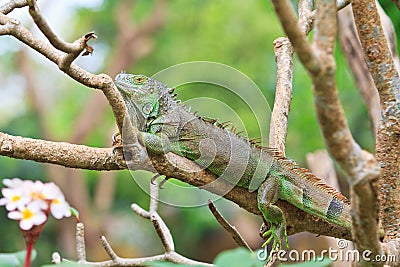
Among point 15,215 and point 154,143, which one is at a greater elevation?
point 154,143

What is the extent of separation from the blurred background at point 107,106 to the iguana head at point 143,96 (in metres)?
3.77

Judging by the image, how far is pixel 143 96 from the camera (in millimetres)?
Answer: 1752

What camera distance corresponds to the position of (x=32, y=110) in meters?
6.58

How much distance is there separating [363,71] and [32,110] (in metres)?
5.06

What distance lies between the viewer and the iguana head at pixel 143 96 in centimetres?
173

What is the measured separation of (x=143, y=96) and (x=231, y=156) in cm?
35

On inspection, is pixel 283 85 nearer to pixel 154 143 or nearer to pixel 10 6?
pixel 154 143

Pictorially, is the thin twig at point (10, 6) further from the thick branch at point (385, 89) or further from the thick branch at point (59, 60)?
the thick branch at point (385, 89)

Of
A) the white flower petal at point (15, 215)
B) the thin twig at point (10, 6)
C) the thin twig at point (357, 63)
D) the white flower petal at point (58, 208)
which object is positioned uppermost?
the thin twig at point (357, 63)

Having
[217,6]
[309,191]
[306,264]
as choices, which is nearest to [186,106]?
[309,191]

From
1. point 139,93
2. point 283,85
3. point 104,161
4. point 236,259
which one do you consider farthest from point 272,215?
point 236,259

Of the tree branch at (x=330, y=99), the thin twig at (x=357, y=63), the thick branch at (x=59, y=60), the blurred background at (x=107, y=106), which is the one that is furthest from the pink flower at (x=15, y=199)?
the blurred background at (x=107, y=106)

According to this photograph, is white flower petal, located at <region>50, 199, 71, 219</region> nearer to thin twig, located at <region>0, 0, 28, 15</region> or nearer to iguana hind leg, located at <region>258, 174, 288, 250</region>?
thin twig, located at <region>0, 0, 28, 15</region>

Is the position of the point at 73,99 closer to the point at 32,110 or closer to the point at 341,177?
the point at 32,110
